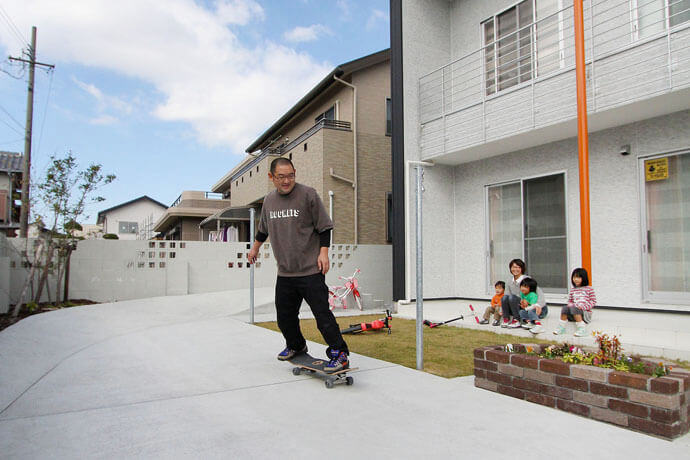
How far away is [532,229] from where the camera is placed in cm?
835

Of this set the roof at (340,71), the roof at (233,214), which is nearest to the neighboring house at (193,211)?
the roof at (233,214)

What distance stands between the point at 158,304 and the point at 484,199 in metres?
6.65

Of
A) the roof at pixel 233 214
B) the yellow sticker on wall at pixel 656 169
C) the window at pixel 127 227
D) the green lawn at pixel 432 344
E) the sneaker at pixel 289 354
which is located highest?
the window at pixel 127 227

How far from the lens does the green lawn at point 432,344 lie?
4.57m

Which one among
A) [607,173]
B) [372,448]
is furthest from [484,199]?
[372,448]

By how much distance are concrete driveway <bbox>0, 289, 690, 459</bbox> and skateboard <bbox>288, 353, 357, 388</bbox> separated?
96mm

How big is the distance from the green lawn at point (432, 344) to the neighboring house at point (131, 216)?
41.5 meters

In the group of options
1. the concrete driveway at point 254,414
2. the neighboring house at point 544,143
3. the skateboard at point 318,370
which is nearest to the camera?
the concrete driveway at point 254,414

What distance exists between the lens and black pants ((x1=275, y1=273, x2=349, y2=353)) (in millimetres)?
3668

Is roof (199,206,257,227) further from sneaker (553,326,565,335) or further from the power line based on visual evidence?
sneaker (553,326,565,335)

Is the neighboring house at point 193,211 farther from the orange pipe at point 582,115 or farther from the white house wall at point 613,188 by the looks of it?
the orange pipe at point 582,115

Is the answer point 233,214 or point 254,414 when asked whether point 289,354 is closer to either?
point 254,414

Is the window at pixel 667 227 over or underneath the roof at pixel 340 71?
underneath

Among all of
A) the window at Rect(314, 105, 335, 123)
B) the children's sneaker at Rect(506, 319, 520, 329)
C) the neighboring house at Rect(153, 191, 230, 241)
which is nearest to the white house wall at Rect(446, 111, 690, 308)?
the children's sneaker at Rect(506, 319, 520, 329)
